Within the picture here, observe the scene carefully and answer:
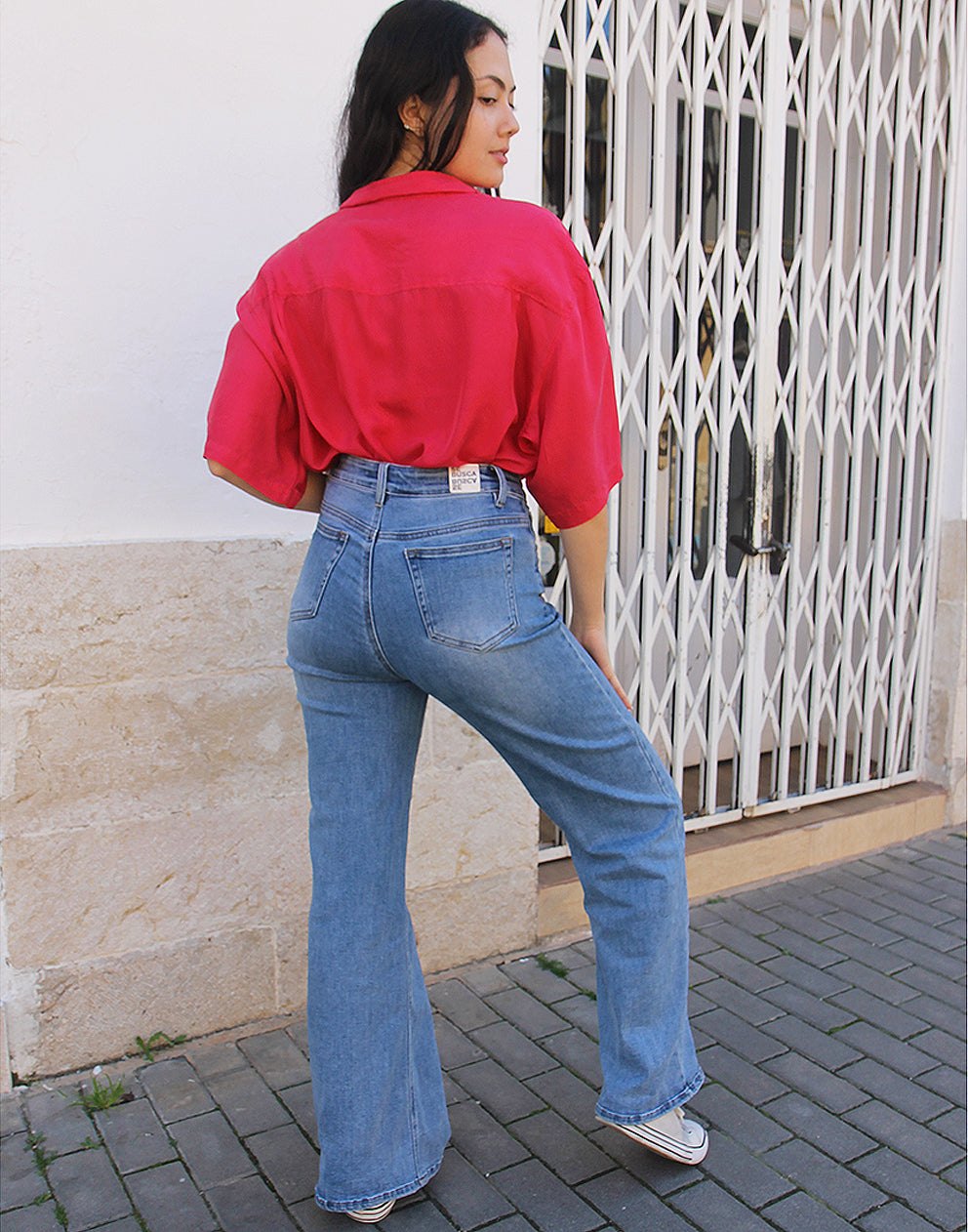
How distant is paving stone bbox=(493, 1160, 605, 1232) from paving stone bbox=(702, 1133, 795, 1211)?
296mm

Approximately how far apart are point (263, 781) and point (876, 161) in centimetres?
331

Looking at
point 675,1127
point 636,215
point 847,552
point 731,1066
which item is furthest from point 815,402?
point 675,1127

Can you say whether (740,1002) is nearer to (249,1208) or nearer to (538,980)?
(538,980)

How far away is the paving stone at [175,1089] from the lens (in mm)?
2418

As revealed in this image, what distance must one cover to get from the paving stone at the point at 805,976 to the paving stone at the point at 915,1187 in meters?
0.73

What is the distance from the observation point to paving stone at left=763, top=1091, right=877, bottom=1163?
2.30m

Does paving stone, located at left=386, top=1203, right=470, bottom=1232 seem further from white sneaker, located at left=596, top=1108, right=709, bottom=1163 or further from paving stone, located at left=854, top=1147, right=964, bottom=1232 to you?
paving stone, located at left=854, top=1147, right=964, bottom=1232

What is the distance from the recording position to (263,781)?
107 inches

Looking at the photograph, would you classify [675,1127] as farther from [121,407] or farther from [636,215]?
[636,215]

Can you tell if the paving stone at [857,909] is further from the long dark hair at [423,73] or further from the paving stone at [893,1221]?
the long dark hair at [423,73]

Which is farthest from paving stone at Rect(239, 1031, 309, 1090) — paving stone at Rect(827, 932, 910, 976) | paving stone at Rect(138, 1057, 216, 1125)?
paving stone at Rect(827, 932, 910, 976)

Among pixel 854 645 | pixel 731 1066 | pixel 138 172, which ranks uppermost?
pixel 138 172

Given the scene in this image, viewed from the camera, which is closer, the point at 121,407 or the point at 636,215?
the point at 121,407

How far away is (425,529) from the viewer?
5.77 ft
